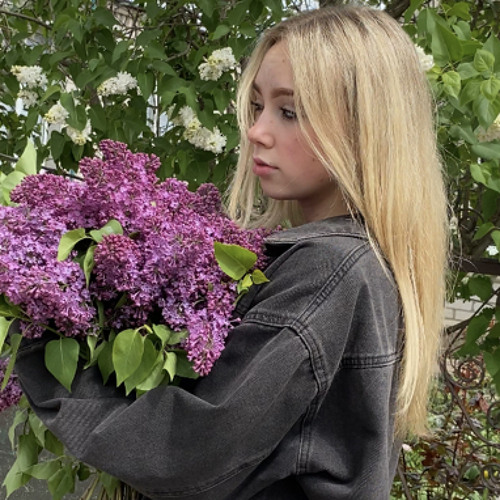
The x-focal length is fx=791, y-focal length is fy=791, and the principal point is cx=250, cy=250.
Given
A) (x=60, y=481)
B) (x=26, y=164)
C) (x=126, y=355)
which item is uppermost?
(x=26, y=164)

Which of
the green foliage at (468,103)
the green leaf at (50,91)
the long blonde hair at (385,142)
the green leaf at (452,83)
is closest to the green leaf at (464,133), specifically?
the green foliage at (468,103)

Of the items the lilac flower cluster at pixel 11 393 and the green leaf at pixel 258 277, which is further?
the lilac flower cluster at pixel 11 393

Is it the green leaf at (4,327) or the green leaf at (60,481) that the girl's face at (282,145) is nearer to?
the green leaf at (4,327)

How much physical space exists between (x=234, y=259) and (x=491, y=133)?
1.05 m

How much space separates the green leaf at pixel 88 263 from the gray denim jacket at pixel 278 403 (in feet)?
0.50

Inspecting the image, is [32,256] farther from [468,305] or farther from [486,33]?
[468,305]

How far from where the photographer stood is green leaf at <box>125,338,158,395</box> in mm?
1028

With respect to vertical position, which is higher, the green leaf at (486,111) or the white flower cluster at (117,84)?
the white flower cluster at (117,84)

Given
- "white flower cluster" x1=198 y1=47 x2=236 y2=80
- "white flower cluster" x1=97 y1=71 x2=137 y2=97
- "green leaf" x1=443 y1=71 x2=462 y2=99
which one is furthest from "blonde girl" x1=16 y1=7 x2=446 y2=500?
"white flower cluster" x1=97 y1=71 x2=137 y2=97

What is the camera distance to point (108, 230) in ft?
3.41

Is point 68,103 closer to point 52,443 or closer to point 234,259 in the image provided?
point 52,443

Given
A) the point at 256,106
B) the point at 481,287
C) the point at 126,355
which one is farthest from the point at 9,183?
the point at 481,287

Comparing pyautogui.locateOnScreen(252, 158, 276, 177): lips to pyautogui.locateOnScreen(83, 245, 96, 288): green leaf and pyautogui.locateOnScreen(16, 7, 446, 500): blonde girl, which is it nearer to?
pyautogui.locateOnScreen(16, 7, 446, 500): blonde girl

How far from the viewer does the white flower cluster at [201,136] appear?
203cm
